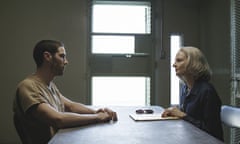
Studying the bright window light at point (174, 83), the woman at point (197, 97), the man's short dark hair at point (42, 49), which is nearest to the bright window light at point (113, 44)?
the bright window light at point (174, 83)

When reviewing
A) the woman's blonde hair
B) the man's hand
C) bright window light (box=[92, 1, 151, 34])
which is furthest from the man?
bright window light (box=[92, 1, 151, 34])

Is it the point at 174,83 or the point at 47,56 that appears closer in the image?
the point at 47,56

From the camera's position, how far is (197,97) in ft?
6.61

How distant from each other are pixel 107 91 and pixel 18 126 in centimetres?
267

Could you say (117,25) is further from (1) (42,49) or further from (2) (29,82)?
(2) (29,82)

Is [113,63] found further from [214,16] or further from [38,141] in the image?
[38,141]

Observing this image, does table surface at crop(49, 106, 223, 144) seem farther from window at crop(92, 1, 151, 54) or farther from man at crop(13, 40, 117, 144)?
window at crop(92, 1, 151, 54)

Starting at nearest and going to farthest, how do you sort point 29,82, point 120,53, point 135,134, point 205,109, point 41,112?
point 135,134
point 41,112
point 29,82
point 205,109
point 120,53

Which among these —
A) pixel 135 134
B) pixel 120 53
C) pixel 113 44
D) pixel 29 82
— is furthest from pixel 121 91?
pixel 135 134

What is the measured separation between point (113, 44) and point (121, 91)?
2.39 ft

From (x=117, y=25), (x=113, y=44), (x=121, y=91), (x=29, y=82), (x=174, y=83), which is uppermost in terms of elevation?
(x=117, y=25)

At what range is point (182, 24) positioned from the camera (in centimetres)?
436

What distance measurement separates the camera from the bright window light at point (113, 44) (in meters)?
4.30

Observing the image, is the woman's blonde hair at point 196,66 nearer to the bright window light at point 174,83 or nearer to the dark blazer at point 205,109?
the dark blazer at point 205,109
